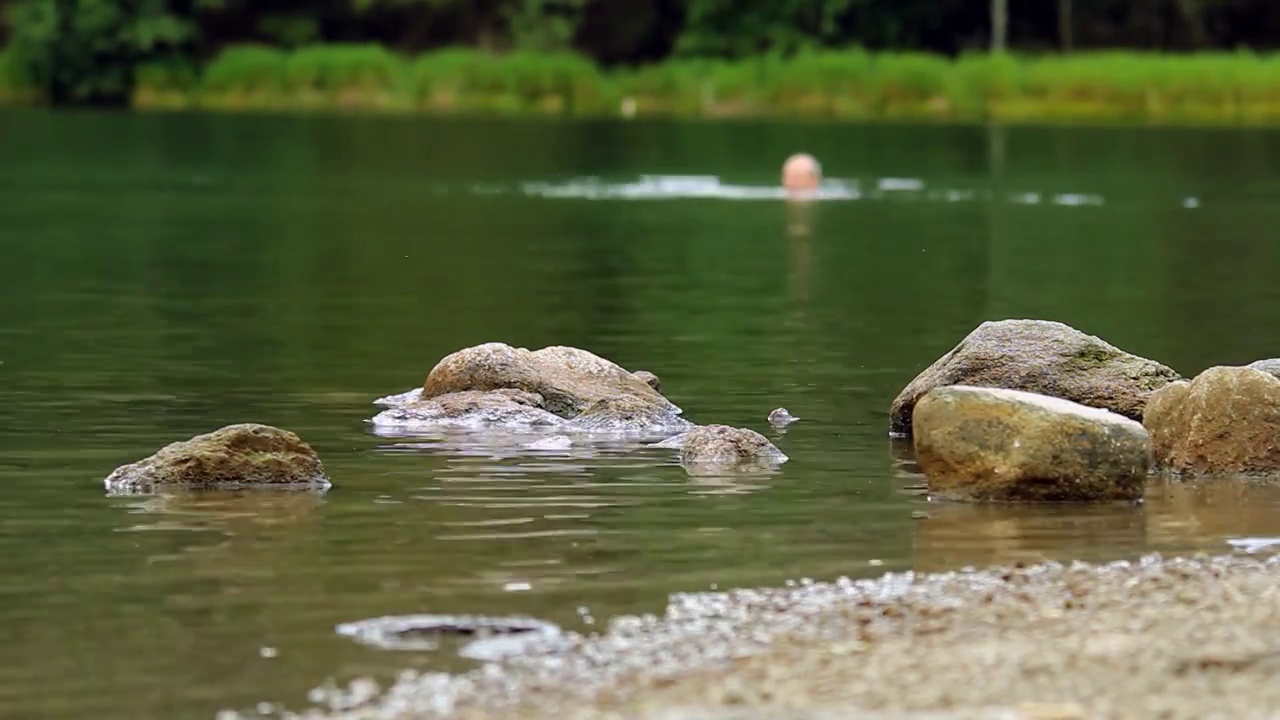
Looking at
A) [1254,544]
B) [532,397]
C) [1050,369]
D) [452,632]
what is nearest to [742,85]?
[532,397]

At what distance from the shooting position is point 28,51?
266 feet

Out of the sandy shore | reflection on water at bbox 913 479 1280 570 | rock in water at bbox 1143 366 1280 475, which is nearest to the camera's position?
the sandy shore

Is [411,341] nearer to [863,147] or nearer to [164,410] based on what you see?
[164,410]

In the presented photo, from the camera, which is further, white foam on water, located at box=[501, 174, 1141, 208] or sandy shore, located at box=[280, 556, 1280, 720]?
white foam on water, located at box=[501, 174, 1141, 208]

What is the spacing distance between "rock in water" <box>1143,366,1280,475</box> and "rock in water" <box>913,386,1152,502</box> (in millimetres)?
1390

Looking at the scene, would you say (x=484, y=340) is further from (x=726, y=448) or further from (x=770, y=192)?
(x=770, y=192)

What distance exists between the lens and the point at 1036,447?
14406 millimetres

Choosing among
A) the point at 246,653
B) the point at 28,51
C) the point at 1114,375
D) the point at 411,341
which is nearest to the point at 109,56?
the point at 28,51

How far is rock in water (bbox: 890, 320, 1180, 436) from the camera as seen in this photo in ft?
56.2

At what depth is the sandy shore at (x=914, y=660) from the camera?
30.2ft

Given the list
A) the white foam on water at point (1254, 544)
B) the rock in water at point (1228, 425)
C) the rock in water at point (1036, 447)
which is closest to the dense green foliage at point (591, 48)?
the rock in water at point (1228, 425)

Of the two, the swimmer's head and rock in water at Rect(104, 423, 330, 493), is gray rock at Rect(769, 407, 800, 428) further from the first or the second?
the swimmer's head

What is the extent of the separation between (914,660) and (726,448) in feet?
21.0

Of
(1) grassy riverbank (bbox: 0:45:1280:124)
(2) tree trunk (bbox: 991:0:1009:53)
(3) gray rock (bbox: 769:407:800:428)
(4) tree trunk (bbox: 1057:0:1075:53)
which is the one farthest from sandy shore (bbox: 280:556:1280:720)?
(4) tree trunk (bbox: 1057:0:1075:53)
